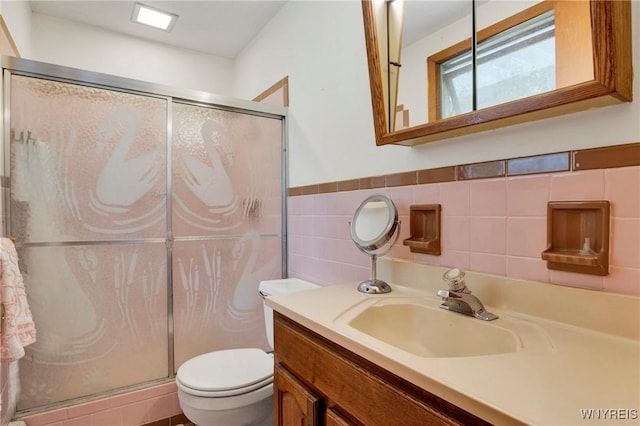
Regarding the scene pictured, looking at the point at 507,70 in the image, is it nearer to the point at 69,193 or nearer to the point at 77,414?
the point at 69,193

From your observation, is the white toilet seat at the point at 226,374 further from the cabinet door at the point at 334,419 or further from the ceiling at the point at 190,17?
the ceiling at the point at 190,17

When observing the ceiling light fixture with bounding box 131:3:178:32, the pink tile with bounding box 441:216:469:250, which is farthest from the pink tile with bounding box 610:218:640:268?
the ceiling light fixture with bounding box 131:3:178:32

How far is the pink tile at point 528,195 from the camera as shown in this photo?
83 cm

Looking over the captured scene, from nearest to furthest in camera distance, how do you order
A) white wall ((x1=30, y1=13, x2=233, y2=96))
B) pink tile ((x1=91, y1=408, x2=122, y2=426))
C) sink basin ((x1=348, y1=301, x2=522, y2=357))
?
1. sink basin ((x1=348, y1=301, x2=522, y2=357))
2. pink tile ((x1=91, y1=408, x2=122, y2=426))
3. white wall ((x1=30, y1=13, x2=233, y2=96))

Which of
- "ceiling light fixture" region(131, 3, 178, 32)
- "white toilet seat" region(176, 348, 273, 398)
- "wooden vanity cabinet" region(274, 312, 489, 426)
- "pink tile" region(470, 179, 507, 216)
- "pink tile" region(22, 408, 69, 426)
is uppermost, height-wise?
"ceiling light fixture" region(131, 3, 178, 32)

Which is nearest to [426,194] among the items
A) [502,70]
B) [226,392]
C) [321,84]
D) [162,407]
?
[502,70]

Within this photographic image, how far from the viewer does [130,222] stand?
1.61 metres

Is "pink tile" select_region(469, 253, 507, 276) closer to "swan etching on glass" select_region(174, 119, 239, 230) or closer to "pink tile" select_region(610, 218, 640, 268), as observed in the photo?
"pink tile" select_region(610, 218, 640, 268)

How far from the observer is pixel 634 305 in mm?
674

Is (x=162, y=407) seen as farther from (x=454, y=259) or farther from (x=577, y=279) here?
(x=577, y=279)

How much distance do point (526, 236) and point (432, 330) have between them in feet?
1.21

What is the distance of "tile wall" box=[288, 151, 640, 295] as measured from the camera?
0.70 metres

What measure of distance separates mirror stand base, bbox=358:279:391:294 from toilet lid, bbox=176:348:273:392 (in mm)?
599

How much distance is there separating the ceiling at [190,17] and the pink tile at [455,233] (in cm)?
180
